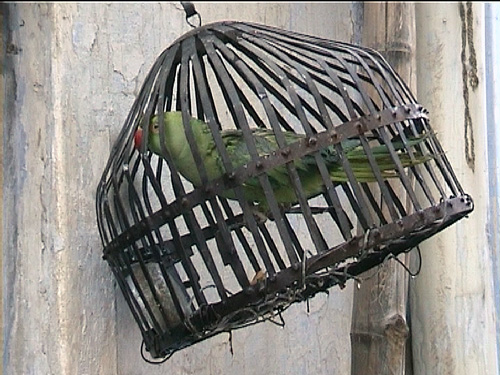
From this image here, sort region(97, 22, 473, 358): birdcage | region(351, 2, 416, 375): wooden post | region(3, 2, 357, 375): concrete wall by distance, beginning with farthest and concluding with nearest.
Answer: region(351, 2, 416, 375): wooden post < region(3, 2, 357, 375): concrete wall < region(97, 22, 473, 358): birdcage

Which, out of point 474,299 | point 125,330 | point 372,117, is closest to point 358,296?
point 474,299

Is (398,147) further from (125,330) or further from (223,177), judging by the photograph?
(125,330)

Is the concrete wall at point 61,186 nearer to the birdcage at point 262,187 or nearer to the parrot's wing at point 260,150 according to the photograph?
the birdcage at point 262,187

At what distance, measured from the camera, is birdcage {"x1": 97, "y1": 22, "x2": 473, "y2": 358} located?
0.65m

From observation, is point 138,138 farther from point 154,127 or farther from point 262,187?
point 262,187

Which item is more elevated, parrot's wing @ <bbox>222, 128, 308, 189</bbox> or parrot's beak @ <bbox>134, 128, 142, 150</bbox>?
parrot's beak @ <bbox>134, 128, 142, 150</bbox>

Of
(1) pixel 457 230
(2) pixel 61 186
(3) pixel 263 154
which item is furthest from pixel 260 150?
(1) pixel 457 230

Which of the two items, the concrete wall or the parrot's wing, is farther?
the concrete wall

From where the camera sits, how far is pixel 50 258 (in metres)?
0.85

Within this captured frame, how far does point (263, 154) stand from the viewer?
0.71 metres

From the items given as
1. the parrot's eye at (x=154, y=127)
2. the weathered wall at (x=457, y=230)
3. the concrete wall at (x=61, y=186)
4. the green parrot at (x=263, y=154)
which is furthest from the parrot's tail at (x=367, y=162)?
the weathered wall at (x=457, y=230)

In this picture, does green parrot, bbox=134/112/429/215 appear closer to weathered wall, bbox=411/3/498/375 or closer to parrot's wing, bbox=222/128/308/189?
parrot's wing, bbox=222/128/308/189

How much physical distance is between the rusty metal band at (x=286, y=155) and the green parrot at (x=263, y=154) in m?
0.01

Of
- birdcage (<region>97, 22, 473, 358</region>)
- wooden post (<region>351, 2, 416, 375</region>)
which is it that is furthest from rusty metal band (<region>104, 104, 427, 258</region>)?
wooden post (<region>351, 2, 416, 375</region>)
